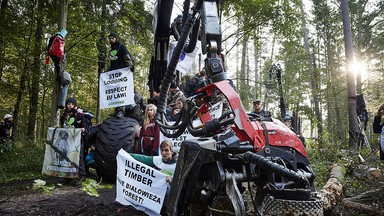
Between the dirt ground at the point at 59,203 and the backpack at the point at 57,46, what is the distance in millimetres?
2988

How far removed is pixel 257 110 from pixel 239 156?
638 cm

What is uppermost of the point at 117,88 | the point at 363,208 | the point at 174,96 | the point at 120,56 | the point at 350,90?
the point at 120,56

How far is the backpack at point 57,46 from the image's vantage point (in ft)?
23.1

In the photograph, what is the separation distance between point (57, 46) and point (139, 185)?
160 inches

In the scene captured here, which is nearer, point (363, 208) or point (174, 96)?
point (363, 208)

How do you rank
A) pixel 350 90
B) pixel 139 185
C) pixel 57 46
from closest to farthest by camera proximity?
pixel 139 185 → pixel 57 46 → pixel 350 90

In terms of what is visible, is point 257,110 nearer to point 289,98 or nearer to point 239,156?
point 239,156

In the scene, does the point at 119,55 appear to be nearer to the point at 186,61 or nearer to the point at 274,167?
the point at 186,61

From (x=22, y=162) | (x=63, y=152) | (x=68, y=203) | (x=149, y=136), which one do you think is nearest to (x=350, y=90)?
(x=149, y=136)

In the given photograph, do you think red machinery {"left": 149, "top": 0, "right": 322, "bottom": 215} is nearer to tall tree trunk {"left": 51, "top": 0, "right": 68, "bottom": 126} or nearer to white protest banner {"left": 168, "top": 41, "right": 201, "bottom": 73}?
white protest banner {"left": 168, "top": 41, "right": 201, "bottom": 73}

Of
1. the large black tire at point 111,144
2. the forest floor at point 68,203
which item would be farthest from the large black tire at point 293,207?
the large black tire at point 111,144

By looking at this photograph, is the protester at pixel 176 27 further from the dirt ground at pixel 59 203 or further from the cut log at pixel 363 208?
the cut log at pixel 363 208

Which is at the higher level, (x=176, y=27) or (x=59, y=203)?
(x=176, y=27)

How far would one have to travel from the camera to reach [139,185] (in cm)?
468
